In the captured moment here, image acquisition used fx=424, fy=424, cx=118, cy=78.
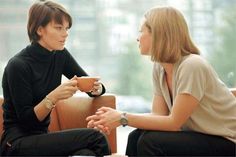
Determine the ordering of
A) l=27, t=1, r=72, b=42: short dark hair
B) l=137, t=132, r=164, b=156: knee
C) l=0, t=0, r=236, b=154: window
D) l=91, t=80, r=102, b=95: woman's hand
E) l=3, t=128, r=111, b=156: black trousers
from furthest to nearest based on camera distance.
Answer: l=0, t=0, r=236, b=154: window < l=91, t=80, r=102, b=95: woman's hand < l=27, t=1, r=72, b=42: short dark hair < l=3, t=128, r=111, b=156: black trousers < l=137, t=132, r=164, b=156: knee

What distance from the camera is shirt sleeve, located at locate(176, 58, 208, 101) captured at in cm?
186

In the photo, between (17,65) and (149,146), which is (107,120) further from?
(17,65)

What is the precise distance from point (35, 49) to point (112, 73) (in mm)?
1231

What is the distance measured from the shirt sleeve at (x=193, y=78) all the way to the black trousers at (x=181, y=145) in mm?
184

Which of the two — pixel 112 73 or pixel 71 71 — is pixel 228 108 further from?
pixel 112 73

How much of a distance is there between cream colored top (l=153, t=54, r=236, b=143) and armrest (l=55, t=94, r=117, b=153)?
50cm

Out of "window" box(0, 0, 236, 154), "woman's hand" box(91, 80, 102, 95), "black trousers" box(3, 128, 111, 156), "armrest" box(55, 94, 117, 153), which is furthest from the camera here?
"window" box(0, 0, 236, 154)

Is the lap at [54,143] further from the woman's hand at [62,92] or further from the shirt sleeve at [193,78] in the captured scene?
the shirt sleeve at [193,78]

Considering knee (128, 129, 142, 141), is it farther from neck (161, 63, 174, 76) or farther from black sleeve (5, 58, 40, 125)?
black sleeve (5, 58, 40, 125)

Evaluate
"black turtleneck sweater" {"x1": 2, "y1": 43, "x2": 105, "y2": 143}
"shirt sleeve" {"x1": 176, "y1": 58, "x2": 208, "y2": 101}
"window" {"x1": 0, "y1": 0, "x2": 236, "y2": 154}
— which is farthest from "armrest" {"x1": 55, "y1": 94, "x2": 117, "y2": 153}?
"window" {"x1": 0, "y1": 0, "x2": 236, "y2": 154}

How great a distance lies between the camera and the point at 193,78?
187 centimetres

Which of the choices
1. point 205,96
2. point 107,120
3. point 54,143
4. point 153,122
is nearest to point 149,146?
point 153,122

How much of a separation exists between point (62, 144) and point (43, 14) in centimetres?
65

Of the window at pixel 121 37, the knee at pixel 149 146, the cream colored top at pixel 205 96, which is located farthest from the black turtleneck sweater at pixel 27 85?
the window at pixel 121 37
